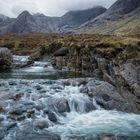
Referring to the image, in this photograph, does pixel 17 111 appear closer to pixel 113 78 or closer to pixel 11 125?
pixel 11 125

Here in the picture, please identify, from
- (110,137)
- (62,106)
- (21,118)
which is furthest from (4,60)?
(110,137)

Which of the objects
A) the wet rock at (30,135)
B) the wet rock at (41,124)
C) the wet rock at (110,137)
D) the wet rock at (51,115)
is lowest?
the wet rock at (110,137)

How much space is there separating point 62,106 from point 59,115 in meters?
1.65

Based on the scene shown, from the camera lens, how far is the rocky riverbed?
2436cm

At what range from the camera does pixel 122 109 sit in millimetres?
31703

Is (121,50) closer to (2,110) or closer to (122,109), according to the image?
(122,109)

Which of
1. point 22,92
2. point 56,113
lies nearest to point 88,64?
point 22,92

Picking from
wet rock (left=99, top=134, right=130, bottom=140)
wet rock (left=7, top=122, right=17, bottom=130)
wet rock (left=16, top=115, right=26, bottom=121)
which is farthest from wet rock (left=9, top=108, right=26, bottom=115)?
wet rock (left=99, top=134, right=130, bottom=140)

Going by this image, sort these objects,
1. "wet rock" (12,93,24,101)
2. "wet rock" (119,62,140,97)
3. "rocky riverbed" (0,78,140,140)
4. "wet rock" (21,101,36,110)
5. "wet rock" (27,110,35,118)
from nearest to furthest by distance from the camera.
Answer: "rocky riverbed" (0,78,140,140), "wet rock" (27,110,35,118), "wet rock" (21,101,36,110), "wet rock" (12,93,24,101), "wet rock" (119,62,140,97)

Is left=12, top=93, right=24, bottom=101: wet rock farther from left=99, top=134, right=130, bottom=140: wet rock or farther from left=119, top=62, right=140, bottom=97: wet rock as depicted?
left=119, top=62, right=140, bottom=97: wet rock

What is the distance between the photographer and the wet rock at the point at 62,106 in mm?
30188

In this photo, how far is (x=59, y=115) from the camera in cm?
2922

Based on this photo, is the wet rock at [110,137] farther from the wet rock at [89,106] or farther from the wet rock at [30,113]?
the wet rock at [89,106]

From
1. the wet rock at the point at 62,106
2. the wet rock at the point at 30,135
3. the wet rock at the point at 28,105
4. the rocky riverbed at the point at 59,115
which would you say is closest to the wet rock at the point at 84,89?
the rocky riverbed at the point at 59,115
